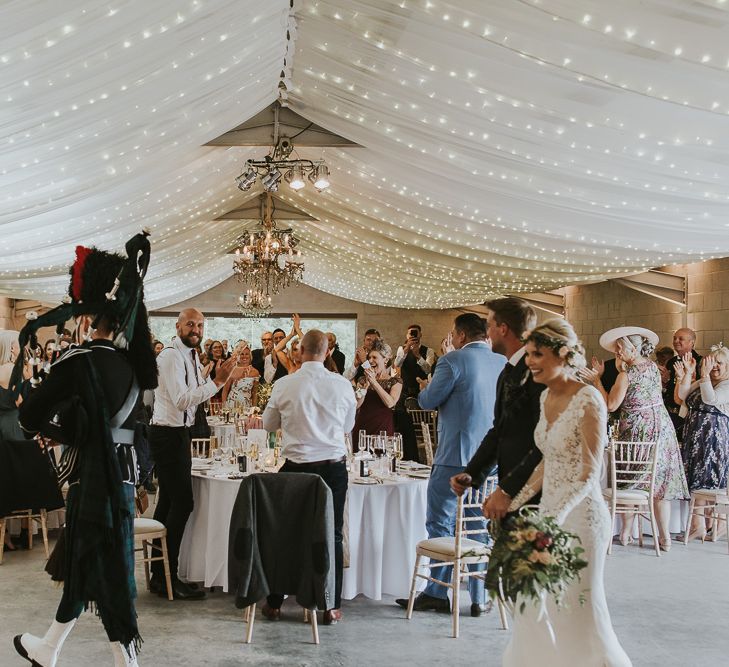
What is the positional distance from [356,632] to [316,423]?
1.21m

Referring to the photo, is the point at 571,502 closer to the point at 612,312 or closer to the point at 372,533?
the point at 372,533

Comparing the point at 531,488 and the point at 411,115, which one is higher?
the point at 411,115

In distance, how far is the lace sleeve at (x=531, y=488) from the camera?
352 cm

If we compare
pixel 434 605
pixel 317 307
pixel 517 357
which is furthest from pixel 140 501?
pixel 317 307

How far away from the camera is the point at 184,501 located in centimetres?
559

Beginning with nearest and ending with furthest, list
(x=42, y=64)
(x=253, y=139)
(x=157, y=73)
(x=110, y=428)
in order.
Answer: (x=110, y=428) < (x=42, y=64) < (x=157, y=73) < (x=253, y=139)

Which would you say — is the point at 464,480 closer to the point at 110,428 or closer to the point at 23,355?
the point at 110,428

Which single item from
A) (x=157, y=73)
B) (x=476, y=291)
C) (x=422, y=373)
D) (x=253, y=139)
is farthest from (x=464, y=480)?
(x=476, y=291)

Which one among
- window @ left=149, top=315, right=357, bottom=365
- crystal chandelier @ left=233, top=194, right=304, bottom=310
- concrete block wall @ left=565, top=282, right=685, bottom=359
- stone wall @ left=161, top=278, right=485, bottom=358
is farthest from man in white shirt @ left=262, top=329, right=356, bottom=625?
window @ left=149, top=315, right=357, bottom=365

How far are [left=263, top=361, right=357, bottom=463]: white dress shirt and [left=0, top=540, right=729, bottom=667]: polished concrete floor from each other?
1024 mm

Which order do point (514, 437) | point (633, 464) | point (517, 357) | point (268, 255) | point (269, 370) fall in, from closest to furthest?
point (514, 437), point (517, 357), point (633, 464), point (269, 370), point (268, 255)

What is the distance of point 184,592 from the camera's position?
5574mm

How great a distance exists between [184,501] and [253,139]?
4273 mm

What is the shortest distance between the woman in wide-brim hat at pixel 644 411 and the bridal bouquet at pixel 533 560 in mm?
4805
